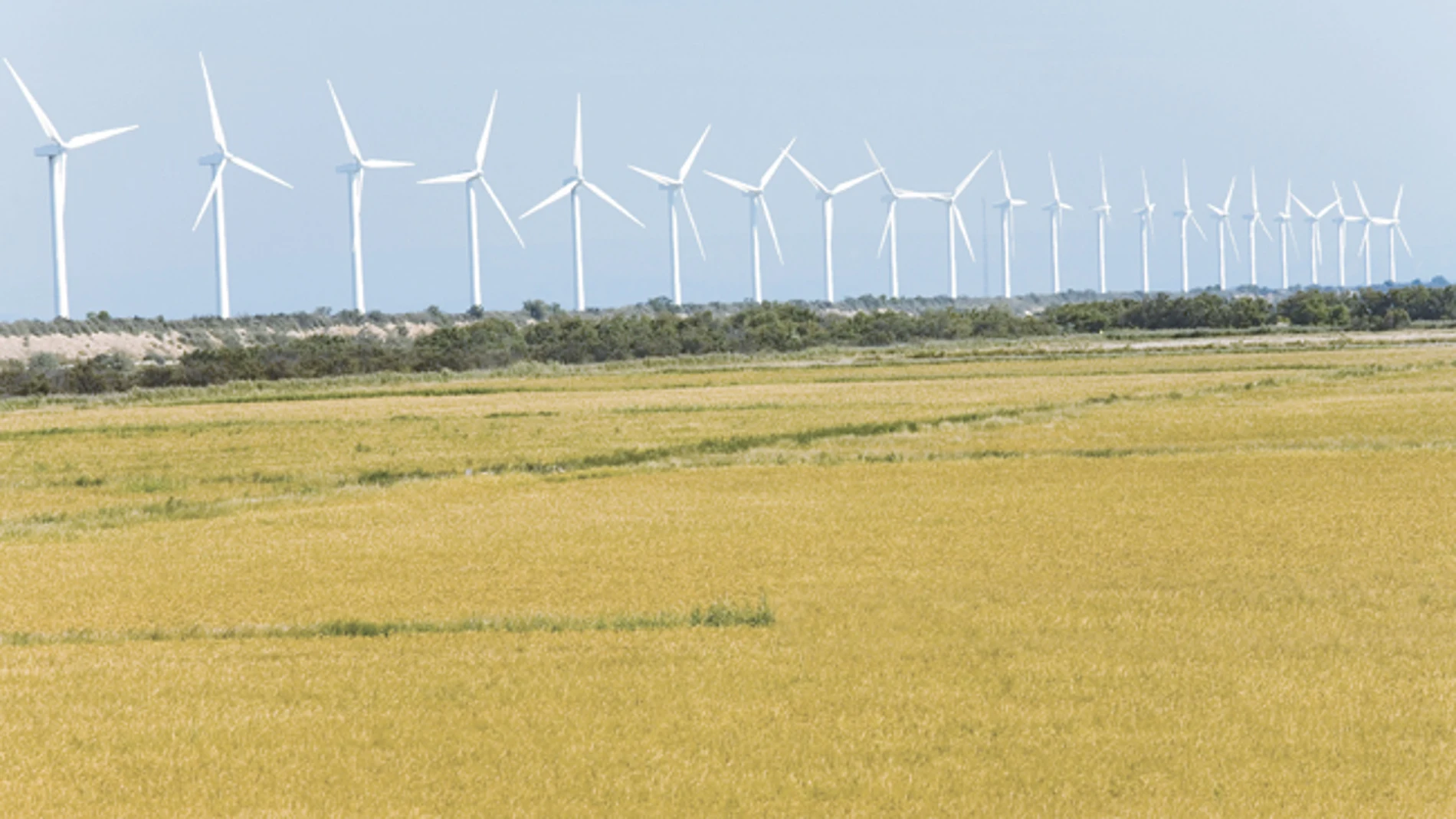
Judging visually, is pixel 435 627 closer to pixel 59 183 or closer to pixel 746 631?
pixel 746 631

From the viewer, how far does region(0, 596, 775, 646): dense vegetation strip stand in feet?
57.3

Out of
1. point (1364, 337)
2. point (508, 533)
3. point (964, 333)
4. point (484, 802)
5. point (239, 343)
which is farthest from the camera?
point (964, 333)

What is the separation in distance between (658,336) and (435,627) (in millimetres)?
101309

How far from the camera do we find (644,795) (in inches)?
443

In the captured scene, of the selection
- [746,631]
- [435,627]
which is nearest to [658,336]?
[435,627]

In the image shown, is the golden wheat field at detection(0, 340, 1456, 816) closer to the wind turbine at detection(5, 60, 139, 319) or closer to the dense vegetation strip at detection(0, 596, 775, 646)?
the dense vegetation strip at detection(0, 596, 775, 646)

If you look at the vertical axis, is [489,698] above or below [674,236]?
below

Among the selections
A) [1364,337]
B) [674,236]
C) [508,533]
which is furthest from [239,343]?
[508,533]

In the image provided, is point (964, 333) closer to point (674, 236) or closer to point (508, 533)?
point (674, 236)

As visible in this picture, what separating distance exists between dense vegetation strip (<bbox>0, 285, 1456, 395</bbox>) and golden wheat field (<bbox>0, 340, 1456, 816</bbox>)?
163 ft

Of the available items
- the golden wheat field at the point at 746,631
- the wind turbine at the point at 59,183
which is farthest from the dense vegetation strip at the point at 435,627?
the wind turbine at the point at 59,183

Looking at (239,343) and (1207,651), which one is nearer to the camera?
(1207,651)

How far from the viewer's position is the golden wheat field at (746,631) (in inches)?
452

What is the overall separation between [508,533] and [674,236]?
→ 299 feet
